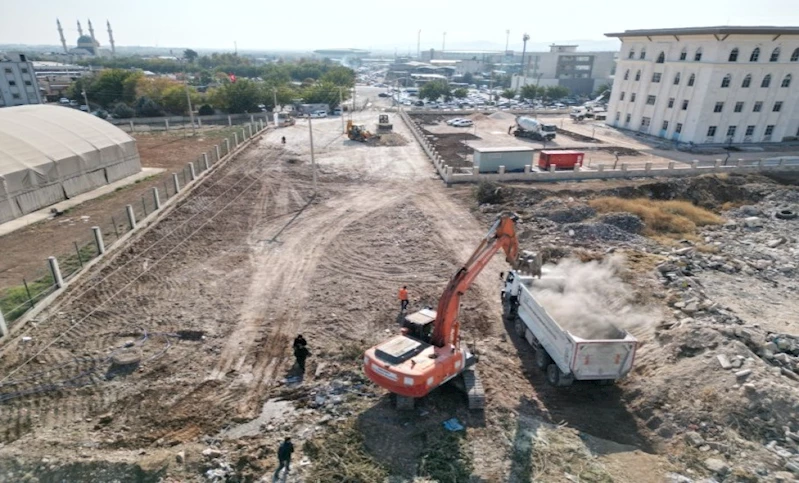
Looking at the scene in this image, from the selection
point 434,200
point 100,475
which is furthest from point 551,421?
point 434,200

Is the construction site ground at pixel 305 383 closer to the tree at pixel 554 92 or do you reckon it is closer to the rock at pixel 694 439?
the rock at pixel 694 439

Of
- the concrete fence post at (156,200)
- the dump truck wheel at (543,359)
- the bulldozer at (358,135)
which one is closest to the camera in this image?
the dump truck wheel at (543,359)

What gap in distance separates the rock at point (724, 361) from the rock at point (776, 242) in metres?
13.1

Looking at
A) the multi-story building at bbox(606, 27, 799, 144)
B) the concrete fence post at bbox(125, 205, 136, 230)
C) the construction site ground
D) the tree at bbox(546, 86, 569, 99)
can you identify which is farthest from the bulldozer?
the tree at bbox(546, 86, 569, 99)

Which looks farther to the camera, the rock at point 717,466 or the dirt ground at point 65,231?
the dirt ground at point 65,231

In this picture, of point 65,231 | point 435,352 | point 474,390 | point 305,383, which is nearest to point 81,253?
point 65,231

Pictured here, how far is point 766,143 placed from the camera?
147ft

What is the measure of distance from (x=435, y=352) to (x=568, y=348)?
→ 321 centimetres

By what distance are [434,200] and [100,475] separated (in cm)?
2150

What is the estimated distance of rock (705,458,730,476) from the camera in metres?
9.02

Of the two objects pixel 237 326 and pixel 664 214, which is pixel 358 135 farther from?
pixel 237 326

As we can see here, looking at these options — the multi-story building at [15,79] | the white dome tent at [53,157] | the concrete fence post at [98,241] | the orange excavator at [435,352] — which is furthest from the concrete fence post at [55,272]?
the multi-story building at [15,79]

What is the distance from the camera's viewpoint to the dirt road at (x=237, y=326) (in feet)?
34.4

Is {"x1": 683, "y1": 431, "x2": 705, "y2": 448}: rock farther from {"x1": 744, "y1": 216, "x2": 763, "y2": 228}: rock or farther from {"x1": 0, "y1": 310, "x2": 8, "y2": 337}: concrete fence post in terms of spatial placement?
{"x1": 744, "y1": 216, "x2": 763, "y2": 228}: rock
